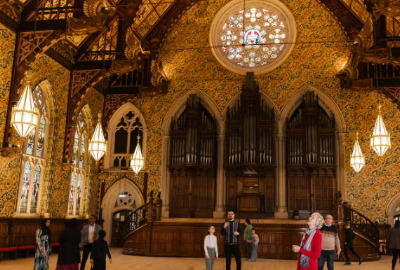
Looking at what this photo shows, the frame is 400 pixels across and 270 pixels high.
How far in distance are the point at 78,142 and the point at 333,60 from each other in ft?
33.4

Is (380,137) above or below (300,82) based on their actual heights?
below

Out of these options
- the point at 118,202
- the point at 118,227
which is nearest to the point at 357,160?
the point at 118,202

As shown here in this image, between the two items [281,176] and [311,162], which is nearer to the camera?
[311,162]

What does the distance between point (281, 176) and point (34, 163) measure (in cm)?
864

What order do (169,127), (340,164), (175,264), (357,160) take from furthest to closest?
(169,127) → (340,164) → (357,160) → (175,264)

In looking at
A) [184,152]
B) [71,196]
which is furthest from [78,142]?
[184,152]

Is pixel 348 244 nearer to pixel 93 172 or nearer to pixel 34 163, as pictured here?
pixel 34 163

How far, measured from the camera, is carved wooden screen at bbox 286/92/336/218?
16430 millimetres

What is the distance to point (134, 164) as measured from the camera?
630 inches

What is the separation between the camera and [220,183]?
675 inches

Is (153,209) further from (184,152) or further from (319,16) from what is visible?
(319,16)

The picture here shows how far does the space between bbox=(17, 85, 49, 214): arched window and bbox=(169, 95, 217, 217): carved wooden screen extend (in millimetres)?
4961

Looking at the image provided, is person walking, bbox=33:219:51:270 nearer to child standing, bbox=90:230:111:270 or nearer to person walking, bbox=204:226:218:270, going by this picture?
child standing, bbox=90:230:111:270

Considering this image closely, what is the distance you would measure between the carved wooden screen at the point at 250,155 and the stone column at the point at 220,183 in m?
0.17
